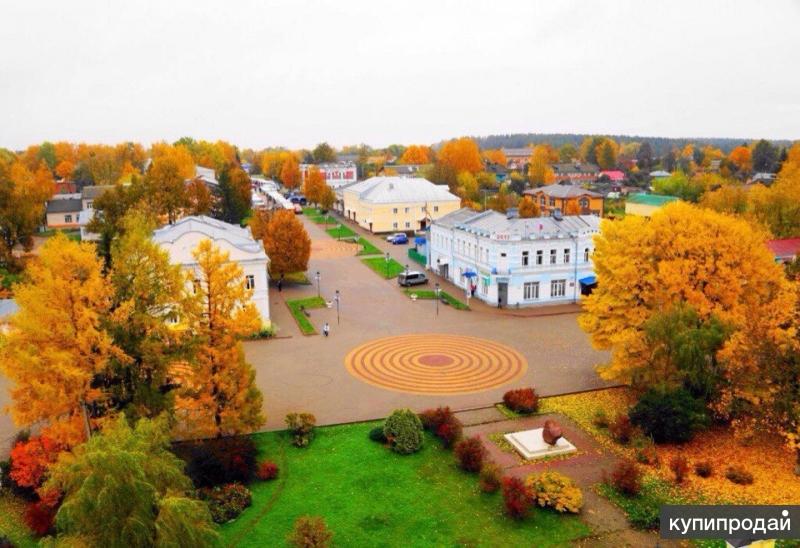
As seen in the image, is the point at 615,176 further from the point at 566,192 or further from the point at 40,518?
the point at 40,518

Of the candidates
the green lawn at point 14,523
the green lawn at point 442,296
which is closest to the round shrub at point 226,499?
the green lawn at point 14,523

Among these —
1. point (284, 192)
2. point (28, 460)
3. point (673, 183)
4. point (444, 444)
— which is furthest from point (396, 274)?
point (284, 192)

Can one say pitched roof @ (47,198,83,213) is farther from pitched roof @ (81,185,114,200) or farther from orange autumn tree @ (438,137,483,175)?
orange autumn tree @ (438,137,483,175)

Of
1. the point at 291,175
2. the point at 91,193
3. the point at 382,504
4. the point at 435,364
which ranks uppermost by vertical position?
the point at 291,175

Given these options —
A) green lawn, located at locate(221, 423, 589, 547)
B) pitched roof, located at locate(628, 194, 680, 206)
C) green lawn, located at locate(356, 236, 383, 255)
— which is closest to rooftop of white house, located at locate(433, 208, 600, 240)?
green lawn, located at locate(356, 236, 383, 255)

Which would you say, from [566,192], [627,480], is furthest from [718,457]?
[566,192]

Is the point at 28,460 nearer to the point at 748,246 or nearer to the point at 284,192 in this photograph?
the point at 748,246
